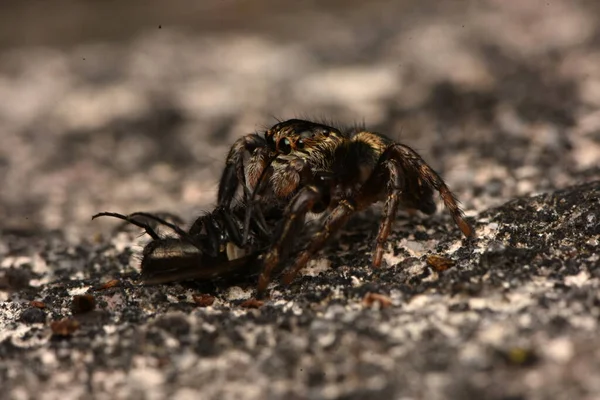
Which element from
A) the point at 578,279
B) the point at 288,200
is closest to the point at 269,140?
the point at 288,200

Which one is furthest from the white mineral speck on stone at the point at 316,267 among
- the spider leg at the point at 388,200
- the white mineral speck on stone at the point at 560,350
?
the white mineral speck on stone at the point at 560,350

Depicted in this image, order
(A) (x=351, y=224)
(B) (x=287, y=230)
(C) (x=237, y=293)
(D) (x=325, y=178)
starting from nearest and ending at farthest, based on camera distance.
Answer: (B) (x=287, y=230), (C) (x=237, y=293), (D) (x=325, y=178), (A) (x=351, y=224)

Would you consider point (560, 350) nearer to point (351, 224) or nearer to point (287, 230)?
point (287, 230)

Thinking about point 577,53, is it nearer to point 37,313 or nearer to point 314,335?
point 314,335

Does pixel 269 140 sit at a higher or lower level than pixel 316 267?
higher

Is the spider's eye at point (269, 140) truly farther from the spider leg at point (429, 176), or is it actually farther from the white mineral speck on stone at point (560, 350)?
the white mineral speck on stone at point (560, 350)

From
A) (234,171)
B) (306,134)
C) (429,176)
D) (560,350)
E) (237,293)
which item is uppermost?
(306,134)

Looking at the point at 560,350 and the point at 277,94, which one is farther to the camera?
the point at 277,94

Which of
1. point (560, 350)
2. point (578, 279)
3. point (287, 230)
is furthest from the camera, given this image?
point (287, 230)

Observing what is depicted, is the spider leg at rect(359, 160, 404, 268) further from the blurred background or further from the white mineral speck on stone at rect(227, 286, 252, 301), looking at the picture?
the blurred background
